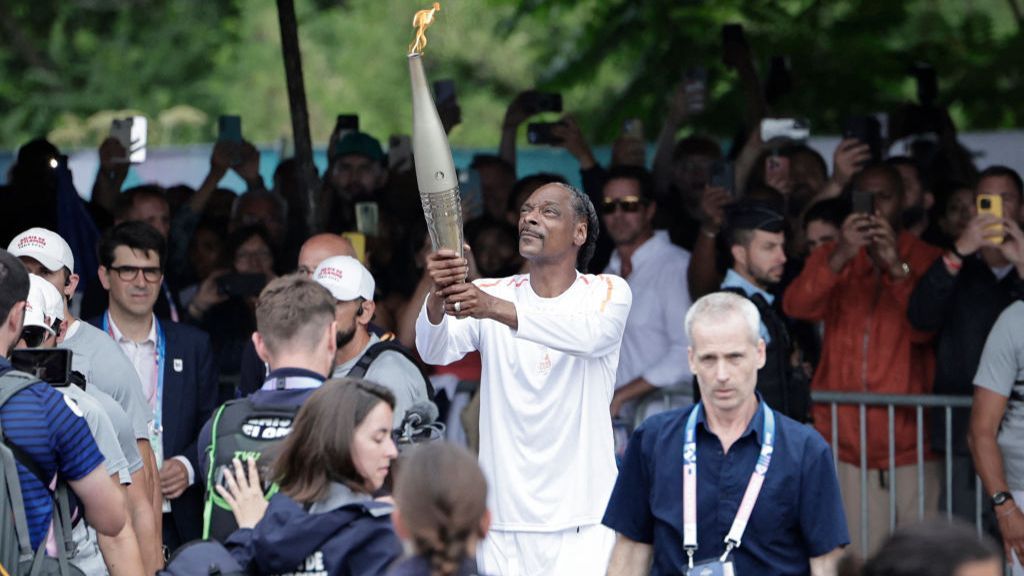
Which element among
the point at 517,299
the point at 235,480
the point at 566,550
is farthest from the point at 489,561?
the point at 235,480

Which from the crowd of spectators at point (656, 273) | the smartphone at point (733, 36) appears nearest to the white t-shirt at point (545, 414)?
the crowd of spectators at point (656, 273)

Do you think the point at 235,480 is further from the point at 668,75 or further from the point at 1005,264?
the point at 668,75

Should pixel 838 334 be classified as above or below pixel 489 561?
above

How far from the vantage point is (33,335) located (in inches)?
241

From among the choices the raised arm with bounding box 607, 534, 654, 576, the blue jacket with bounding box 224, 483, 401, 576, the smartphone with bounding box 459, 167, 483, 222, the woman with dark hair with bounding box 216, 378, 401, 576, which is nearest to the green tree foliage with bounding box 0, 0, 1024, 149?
the smartphone with bounding box 459, 167, 483, 222

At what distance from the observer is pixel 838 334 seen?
8992 millimetres

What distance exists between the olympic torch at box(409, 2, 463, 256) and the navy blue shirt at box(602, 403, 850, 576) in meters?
1.04

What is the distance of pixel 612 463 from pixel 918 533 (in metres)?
3.05

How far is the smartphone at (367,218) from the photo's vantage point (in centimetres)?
957

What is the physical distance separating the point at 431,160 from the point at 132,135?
5.38 m

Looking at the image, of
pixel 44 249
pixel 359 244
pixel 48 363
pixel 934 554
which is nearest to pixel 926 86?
pixel 359 244

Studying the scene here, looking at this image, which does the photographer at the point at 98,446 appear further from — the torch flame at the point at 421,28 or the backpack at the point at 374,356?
the torch flame at the point at 421,28

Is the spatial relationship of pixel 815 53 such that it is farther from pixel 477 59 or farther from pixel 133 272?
pixel 477 59

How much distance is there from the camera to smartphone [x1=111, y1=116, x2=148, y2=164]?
405 inches
